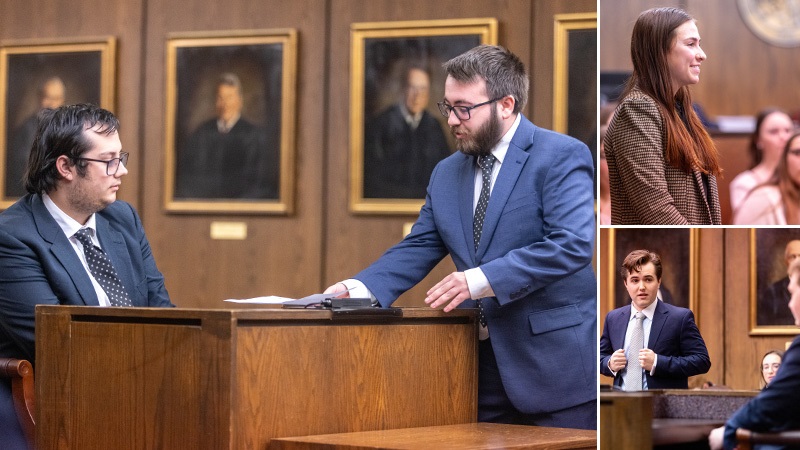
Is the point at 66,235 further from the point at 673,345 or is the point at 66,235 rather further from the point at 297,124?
the point at 297,124

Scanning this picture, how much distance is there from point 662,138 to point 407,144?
5832mm

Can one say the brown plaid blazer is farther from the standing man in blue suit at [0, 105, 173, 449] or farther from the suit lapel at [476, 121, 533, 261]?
the standing man in blue suit at [0, 105, 173, 449]

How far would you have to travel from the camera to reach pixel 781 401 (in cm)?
200

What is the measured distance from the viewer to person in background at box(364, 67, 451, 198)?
317 inches

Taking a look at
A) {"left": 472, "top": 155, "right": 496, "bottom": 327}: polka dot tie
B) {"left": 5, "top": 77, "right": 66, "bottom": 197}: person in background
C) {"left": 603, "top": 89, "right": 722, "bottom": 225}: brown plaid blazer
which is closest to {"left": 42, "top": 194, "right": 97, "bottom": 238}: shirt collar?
{"left": 472, "top": 155, "right": 496, "bottom": 327}: polka dot tie

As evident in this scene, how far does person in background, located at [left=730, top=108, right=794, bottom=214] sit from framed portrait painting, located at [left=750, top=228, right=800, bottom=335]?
128mm

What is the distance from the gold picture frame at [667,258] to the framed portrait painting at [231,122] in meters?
6.37

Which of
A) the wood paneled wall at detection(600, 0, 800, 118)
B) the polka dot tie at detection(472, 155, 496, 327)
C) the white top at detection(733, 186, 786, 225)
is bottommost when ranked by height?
the white top at detection(733, 186, 786, 225)

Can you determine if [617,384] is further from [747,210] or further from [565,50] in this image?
[565,50]

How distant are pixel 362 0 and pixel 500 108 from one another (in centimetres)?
429

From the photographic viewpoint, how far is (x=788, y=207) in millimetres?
2117

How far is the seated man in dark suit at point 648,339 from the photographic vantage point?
208 centimetres

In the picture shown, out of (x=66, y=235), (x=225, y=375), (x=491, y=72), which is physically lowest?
(x=225, y=375)

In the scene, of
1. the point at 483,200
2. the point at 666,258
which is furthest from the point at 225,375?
the point at 483,200
